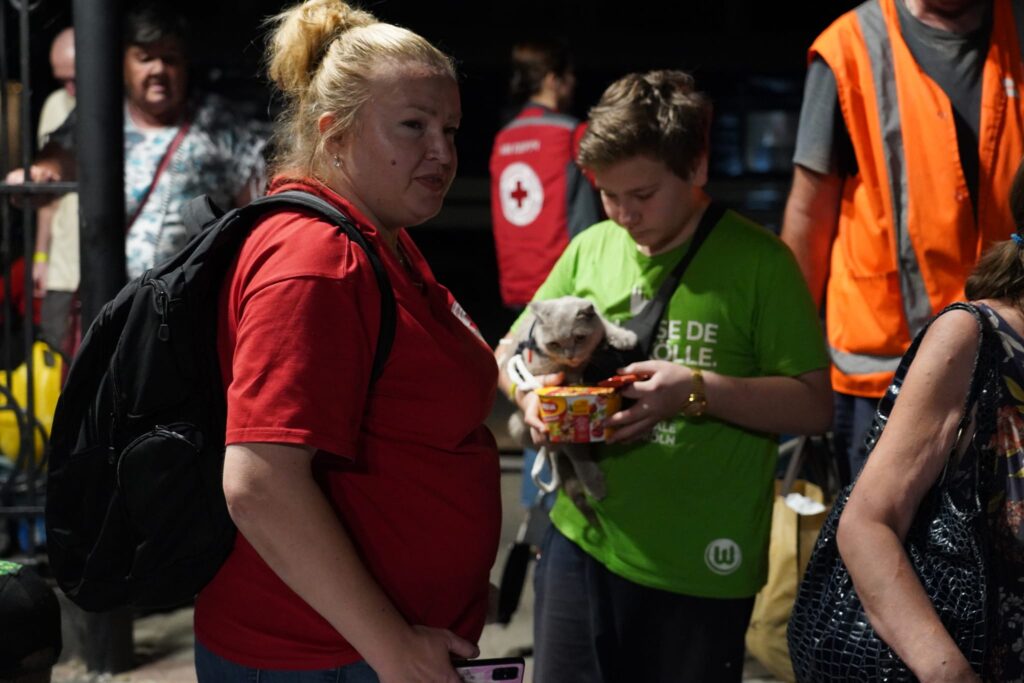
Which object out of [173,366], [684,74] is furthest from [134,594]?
[684,74]

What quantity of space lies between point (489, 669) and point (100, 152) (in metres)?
2.89

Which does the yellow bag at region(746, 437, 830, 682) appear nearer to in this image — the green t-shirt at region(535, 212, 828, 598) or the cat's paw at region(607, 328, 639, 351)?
the green t-shirt at region(535, 212, 828, 598)

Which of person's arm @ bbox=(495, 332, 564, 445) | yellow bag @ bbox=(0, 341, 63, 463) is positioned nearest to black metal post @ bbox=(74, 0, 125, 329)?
yellow bag @ bbox=(0, 341, 63, 463)

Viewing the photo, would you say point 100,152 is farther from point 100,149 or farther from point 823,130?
point 823,130

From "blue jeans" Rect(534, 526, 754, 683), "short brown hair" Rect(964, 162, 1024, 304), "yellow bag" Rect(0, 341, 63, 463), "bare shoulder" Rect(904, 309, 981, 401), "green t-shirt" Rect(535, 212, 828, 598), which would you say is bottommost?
"yellow bag" Rect(0, 341, 63, 463)

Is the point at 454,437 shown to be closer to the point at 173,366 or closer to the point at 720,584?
the point at 173,366

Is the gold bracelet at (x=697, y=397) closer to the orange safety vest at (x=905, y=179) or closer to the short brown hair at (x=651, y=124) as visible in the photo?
the short brown hair at (x=651, y=124)

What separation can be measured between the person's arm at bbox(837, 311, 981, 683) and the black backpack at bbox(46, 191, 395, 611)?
88cm

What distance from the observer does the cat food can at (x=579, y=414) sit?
2.72m

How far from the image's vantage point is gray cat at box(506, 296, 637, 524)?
2.82m

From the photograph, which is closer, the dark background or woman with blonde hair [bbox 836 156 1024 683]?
woman with blonde hair [bbox 836 156 1024 683]

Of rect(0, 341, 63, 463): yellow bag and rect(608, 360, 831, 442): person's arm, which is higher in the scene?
rect(608, 360, 831, 442): person's arm

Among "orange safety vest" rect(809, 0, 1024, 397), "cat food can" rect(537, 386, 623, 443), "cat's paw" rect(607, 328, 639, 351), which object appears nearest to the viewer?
"cat food can" rect(537, 386, 623, 443)

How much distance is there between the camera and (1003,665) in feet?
7.26
